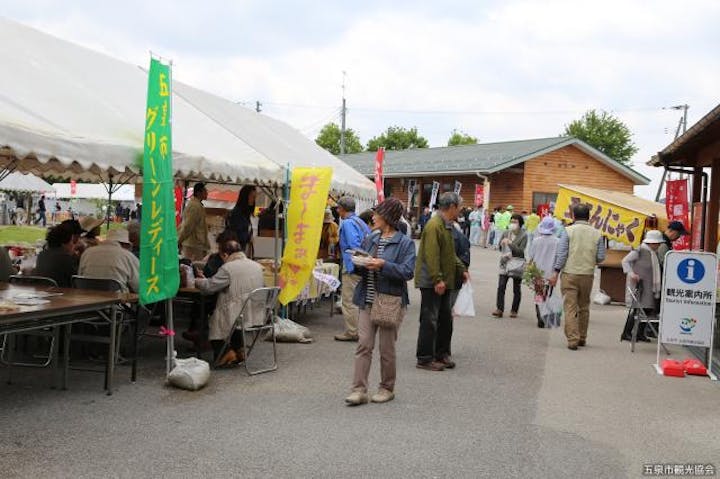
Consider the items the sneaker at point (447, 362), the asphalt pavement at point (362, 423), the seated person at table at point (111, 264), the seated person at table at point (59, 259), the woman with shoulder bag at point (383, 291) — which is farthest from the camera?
the sneaker at point (447, 362)

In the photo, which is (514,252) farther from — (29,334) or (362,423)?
(29,334)

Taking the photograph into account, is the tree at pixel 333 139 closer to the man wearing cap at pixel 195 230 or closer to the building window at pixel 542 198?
the building window at pixel 542 198

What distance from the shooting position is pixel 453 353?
8.66 m

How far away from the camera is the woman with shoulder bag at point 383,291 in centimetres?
593

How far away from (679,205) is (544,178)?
1785 cm

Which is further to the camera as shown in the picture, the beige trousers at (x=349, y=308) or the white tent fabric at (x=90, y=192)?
the white tent fabric at (x=90, y=192)

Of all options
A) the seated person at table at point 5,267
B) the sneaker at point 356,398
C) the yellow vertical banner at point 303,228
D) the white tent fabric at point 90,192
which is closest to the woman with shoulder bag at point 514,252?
the yellow vertical banner at point 303,228

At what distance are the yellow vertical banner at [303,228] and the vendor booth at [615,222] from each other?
23.4 feet

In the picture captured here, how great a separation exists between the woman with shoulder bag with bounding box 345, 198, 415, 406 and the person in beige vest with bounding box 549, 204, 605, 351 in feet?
12.2

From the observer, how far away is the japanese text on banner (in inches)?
540

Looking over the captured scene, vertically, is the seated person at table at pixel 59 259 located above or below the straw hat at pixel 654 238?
below

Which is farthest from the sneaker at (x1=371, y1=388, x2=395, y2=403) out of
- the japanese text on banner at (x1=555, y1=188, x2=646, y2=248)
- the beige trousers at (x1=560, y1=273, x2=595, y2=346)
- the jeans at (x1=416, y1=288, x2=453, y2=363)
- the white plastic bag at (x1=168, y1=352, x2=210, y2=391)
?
the japanese text on banner at (x1=555, y1=188, x2=646, y2=248)

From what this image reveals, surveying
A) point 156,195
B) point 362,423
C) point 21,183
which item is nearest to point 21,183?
point 21,183

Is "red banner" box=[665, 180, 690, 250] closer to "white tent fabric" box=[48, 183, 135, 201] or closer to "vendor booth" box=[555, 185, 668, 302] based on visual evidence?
"vendor booth" box=[555, 185, 668, 302]
